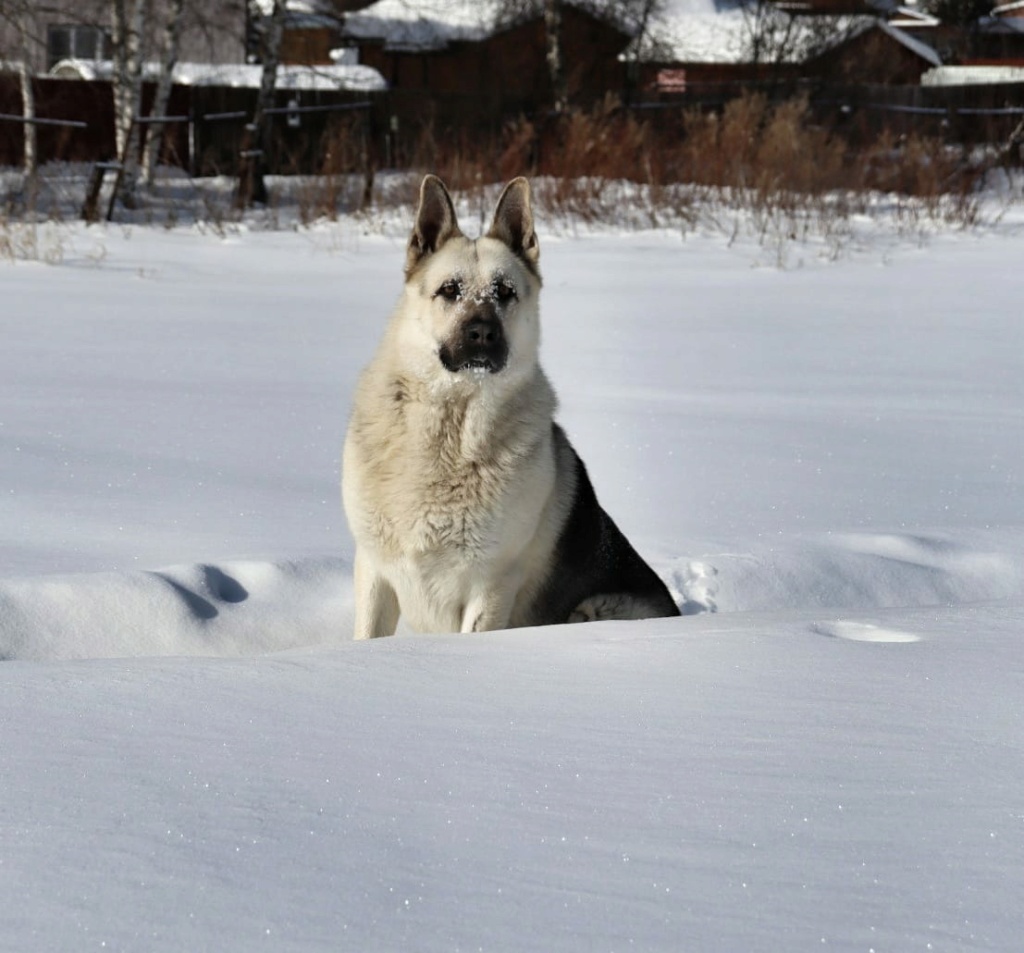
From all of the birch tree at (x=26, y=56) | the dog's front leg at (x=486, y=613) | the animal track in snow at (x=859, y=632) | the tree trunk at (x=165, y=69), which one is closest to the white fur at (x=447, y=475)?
the dog's front leg at (x=486, y=613)

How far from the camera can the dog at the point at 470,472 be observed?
3.27 m

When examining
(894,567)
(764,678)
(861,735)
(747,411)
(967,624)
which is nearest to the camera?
(861,735)

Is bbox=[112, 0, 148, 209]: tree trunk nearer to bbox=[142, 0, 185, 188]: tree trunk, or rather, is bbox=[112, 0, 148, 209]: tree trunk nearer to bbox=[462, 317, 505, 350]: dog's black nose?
bbox=[142, 0, 185, 188]: tree trunk

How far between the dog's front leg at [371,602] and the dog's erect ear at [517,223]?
1.04 meters

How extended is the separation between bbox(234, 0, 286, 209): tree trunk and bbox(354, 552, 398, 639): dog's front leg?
13.4 m

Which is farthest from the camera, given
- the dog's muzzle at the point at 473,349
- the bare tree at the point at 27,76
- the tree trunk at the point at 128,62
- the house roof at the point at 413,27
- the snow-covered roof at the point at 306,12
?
the house roof at the point at 413,27

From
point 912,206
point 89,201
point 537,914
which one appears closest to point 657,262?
point 912,206

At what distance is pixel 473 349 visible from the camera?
134 inches

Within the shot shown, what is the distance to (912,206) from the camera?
13445 millimetres

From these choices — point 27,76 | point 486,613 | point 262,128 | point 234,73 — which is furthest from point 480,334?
point 234,73

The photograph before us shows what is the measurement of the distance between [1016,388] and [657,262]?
194 inches

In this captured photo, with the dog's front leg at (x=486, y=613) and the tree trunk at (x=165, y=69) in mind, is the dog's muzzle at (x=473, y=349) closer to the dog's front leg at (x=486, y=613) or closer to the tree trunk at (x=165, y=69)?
the dog's front leg at (x=486, y=613)

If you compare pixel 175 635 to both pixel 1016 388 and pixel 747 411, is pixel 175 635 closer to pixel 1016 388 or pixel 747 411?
pixel 747 411

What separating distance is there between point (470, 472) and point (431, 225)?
78cm
